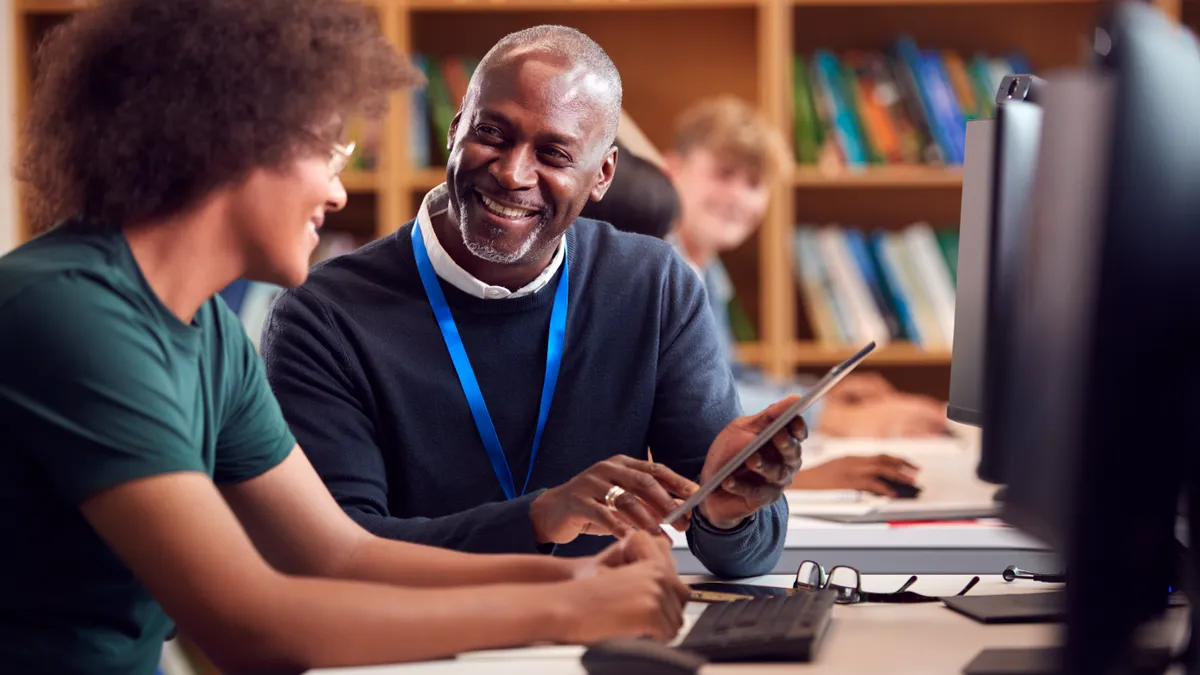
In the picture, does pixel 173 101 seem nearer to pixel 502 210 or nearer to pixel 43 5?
pixel 502 210

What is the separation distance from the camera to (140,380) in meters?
1.00

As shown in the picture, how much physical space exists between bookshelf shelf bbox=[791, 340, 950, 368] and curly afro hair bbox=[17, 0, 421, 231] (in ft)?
9.24

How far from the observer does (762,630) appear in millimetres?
1093

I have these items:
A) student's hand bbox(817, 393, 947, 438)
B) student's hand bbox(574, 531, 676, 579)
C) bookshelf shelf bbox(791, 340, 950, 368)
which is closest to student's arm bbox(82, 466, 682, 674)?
student's hand bbox(574, 531, 676, 579)

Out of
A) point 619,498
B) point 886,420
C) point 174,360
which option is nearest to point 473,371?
point 619,498

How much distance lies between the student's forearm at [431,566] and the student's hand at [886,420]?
6.92ft

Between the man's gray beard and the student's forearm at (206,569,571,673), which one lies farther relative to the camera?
the man's gray beard

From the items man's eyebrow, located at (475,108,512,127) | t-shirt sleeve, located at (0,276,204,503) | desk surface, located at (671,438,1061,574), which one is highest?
man's eyebrow, located at (475,108,512,127)

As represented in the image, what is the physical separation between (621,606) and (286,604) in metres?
0.27

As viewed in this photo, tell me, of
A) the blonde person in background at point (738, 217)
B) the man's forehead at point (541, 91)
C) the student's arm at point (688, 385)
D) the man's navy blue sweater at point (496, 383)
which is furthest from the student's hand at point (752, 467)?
the blonde person in background at point (738, 217)

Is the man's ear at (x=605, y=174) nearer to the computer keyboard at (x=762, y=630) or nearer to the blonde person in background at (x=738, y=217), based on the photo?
the computer keyboard at (x=762, y=630)

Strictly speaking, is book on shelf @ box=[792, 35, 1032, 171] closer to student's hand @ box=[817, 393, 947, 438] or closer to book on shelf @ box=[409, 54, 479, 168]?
student's hand @ box=[817, 393, 947, 438]

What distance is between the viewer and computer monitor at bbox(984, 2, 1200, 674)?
0.76 meters

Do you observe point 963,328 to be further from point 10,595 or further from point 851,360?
point 10,595
